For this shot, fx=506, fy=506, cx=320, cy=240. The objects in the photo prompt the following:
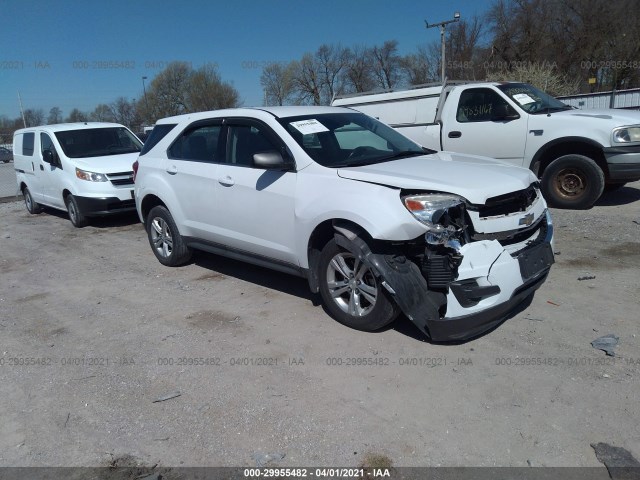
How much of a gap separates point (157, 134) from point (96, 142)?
427cm

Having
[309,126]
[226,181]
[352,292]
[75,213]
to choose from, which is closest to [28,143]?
[75,213]

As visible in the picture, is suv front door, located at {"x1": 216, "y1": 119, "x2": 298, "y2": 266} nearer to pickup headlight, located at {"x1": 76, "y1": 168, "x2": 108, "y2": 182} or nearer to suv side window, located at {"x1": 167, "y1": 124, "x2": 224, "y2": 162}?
A: suv side window, located at {"x1": 167, "y1": 124, "x2": 224, "y2": 162}

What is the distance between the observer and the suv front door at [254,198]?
4.59 metres

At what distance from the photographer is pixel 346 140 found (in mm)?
4953

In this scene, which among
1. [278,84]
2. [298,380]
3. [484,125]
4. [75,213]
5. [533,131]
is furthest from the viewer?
[278,84]

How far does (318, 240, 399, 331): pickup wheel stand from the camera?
398 cm

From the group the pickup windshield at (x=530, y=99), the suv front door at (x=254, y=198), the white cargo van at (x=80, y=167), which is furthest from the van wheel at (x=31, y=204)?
the pickup windshield at (x=530, y=99)

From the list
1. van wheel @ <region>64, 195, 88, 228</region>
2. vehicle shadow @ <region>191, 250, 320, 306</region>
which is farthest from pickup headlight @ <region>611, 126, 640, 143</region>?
van wheel @ <region>64, 195, 88, 228</region>

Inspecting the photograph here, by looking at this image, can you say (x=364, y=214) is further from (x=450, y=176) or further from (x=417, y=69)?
(x=417, y=69)

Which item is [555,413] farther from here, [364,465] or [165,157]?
[165,157]

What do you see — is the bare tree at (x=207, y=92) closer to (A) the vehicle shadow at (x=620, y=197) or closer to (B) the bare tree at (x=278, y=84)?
(B) the bare tree at (x=278, y=84)

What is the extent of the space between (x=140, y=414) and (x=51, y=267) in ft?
15.0

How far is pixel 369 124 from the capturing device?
5.39m

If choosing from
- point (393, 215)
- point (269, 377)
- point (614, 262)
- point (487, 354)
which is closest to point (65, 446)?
point (269, 377)
